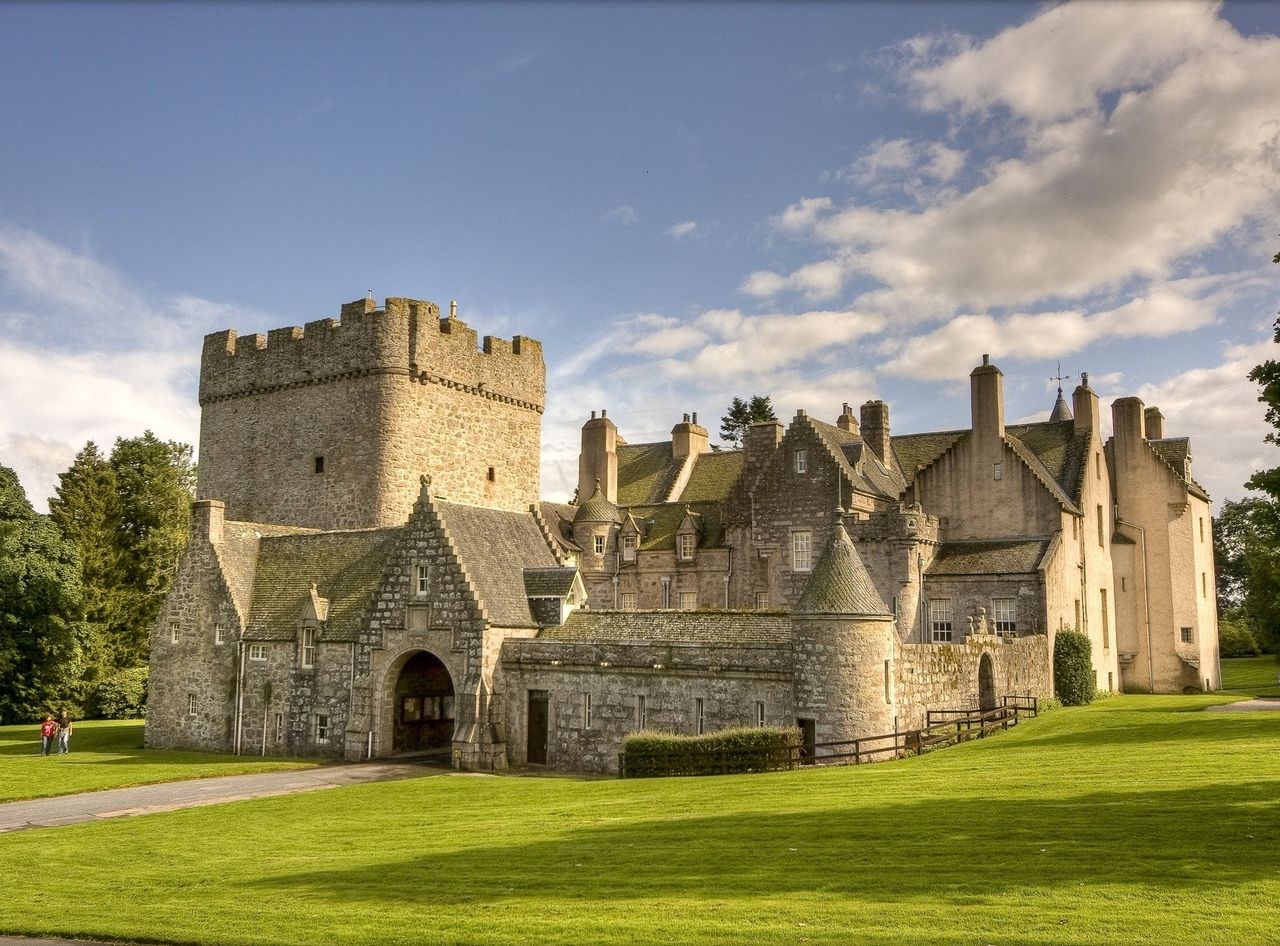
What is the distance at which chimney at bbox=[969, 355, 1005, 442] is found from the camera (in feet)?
150

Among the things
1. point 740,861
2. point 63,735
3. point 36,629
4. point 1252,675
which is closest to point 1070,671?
point 1252,675

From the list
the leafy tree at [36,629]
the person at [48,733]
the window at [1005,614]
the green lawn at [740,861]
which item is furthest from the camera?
the leafy tree at [36,629]

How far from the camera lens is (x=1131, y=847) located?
15664 mm

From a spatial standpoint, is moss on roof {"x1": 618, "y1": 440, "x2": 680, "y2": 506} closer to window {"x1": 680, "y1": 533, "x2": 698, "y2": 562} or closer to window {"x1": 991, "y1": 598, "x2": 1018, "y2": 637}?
window {"x1": 680, "y1": 533, "x2": 698, "y2": 562}

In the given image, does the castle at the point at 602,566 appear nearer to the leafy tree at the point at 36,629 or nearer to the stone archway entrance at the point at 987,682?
the stone archway entrance at the point at 987,682

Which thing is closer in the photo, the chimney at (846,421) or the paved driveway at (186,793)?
the paved driveway at (186,793)

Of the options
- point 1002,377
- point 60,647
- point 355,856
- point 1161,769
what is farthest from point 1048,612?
point 60,647

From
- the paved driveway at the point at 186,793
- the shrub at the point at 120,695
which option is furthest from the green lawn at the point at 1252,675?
the shrub at the point at 120,695

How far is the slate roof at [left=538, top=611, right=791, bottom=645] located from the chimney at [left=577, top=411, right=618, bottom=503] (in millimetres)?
21839

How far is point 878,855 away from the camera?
53.7 feet

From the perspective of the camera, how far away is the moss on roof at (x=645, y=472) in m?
58.8

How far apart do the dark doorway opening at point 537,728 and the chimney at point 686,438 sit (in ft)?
89.0

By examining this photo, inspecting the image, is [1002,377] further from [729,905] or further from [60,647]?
[60,647]

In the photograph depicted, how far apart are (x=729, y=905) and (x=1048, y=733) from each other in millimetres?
19753
